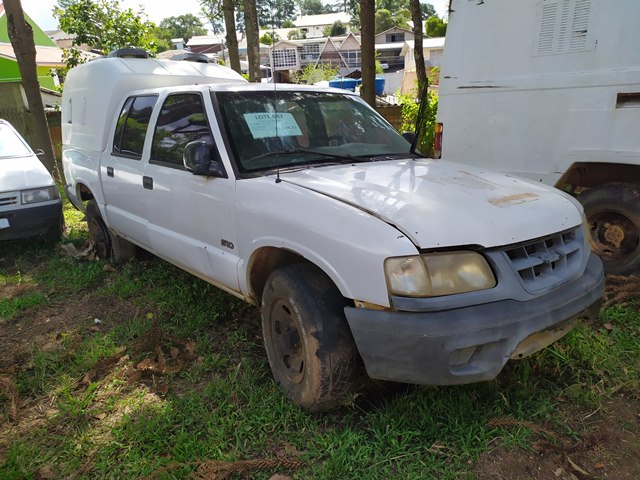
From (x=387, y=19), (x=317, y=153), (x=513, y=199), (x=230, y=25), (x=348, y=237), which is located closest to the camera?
(x=348, y=237)

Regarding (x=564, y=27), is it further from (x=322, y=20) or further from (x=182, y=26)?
(x=182, y=26)

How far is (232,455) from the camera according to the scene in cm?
243

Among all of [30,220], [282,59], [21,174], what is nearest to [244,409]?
[30,220]

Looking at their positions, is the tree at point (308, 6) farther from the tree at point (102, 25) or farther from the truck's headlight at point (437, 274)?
the truck's headlight at point (437, 274)

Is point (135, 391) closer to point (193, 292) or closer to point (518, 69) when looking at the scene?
point (193, 292)

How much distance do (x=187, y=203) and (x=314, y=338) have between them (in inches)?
61.4

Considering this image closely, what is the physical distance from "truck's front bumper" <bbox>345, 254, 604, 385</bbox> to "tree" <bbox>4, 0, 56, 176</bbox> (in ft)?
28.8

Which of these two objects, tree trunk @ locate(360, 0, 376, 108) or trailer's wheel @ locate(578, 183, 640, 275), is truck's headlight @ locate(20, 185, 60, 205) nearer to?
tree trunk @ locate(360, 0, 376, 108)

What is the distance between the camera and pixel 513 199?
2.56m

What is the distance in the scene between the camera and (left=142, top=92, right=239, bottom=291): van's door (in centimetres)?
318

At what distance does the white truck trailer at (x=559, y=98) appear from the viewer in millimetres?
3684

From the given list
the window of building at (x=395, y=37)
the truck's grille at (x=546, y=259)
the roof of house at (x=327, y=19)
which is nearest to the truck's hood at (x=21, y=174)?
the truck's grille at (x=546, y=259)

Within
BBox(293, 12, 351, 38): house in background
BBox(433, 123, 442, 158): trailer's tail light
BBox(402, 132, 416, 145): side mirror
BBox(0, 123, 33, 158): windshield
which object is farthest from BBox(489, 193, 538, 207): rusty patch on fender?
BBox(293, 12, 351, 38): house in background

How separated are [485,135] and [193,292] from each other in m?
2.97
